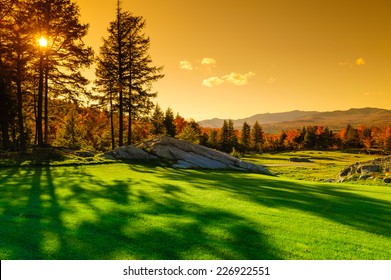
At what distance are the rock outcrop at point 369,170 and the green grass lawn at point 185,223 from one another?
17.9m

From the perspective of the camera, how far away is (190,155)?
28.1 meters

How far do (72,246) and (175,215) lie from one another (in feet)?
10.8

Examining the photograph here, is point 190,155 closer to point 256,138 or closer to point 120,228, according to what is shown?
point 120,228

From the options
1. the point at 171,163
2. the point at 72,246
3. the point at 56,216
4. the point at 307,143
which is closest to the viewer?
the point at 72,246

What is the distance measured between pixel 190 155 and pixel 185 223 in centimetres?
1933

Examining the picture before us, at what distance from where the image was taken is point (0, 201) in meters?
10.9

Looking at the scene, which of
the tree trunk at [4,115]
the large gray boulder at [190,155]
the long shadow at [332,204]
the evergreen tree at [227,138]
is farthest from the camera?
the evergreen tree at [227,138]

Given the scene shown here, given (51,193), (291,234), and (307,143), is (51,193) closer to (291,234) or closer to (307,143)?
(291,234)

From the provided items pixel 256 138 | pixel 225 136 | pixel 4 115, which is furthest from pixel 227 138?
pixel 4 115

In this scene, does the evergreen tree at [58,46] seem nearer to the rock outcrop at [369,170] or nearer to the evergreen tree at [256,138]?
the rock outcrop at [369,170]

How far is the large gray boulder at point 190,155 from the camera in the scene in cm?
2698

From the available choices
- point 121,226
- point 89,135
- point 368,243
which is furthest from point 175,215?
point 89,135

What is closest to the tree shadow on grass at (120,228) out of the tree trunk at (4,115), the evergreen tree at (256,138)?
the tree trunk at (4,115)

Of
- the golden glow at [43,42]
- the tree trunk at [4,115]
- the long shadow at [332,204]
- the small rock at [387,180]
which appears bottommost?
the small rock at [387,180]
